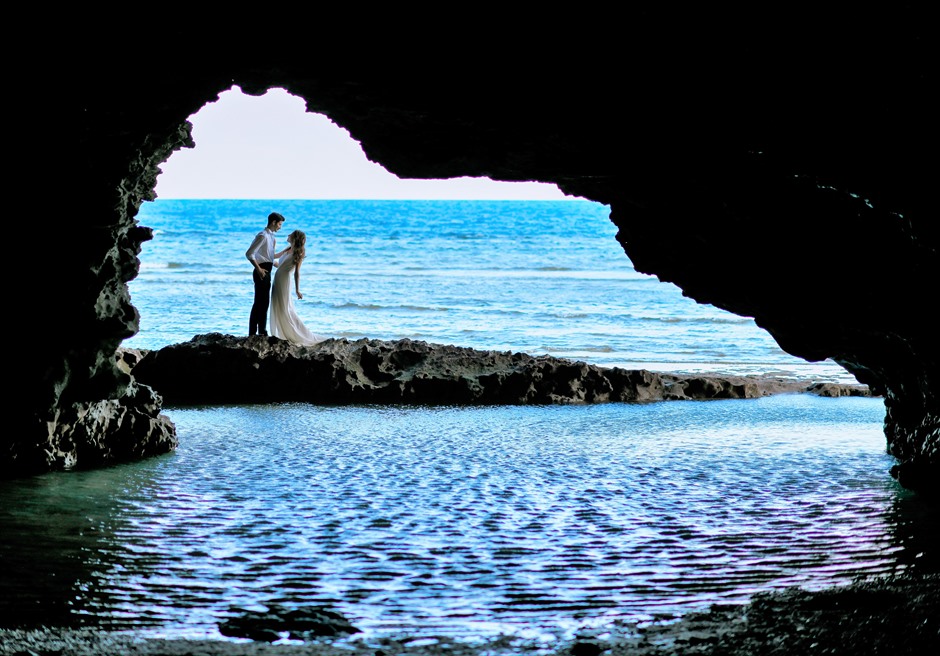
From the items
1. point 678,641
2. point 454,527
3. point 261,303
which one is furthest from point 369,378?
point 678,641

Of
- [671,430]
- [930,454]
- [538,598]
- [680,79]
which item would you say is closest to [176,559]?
[538,598]

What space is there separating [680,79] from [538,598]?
8.89 ft

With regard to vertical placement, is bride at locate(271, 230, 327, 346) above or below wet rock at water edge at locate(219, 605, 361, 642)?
above

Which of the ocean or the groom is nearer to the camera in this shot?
the ocean

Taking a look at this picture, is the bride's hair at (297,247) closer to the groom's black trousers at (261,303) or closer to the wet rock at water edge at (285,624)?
the groom's black trousers at (261,303)

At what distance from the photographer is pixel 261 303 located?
527 inches

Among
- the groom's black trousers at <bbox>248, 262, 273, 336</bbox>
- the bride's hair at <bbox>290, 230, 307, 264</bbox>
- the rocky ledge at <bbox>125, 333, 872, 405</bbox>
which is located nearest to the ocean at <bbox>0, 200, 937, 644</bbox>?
the rocky ledge at <bbox>125, 333, 872, 405</bbox>

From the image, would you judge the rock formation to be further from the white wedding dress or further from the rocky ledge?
the white wedding dress

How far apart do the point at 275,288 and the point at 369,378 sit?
9.15ft

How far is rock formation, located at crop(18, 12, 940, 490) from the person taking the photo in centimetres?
548

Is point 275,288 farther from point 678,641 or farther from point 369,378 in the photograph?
point 678,641

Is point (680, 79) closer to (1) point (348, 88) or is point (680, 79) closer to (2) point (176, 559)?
(1) point (348, 88)

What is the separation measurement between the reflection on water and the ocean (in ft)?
0.06

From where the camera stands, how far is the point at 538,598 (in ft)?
15.5
